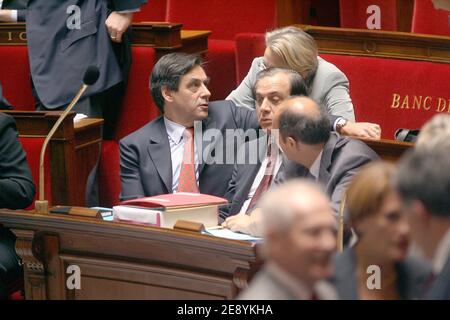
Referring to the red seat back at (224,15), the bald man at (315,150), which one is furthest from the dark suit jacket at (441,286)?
the red seat back at (224,15)

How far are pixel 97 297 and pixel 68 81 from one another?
915mm

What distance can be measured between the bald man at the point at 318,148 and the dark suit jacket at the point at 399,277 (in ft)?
2.68

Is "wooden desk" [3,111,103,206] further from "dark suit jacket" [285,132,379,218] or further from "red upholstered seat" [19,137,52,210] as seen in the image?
"dark suit jacket" [285,132,379,218]

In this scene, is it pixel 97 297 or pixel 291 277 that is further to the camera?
pixel 97 297

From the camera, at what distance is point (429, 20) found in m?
2.80

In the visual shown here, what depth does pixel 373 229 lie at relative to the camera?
3.01 feet

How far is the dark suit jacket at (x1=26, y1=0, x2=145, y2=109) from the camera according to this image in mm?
2689

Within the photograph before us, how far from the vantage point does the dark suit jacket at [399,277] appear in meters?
0.92

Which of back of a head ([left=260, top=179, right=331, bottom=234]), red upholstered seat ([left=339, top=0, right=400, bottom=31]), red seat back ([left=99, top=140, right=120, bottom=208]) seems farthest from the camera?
red upholstered seat ([left=339, top=0, right=400, bottom=31])

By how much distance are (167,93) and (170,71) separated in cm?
5

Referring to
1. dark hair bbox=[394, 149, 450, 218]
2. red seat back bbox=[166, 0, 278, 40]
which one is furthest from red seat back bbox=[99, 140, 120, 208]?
dark hair bbox=[394, 149, 450, 218]

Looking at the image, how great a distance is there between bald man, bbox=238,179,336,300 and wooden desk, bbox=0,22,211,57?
6.17 feet
